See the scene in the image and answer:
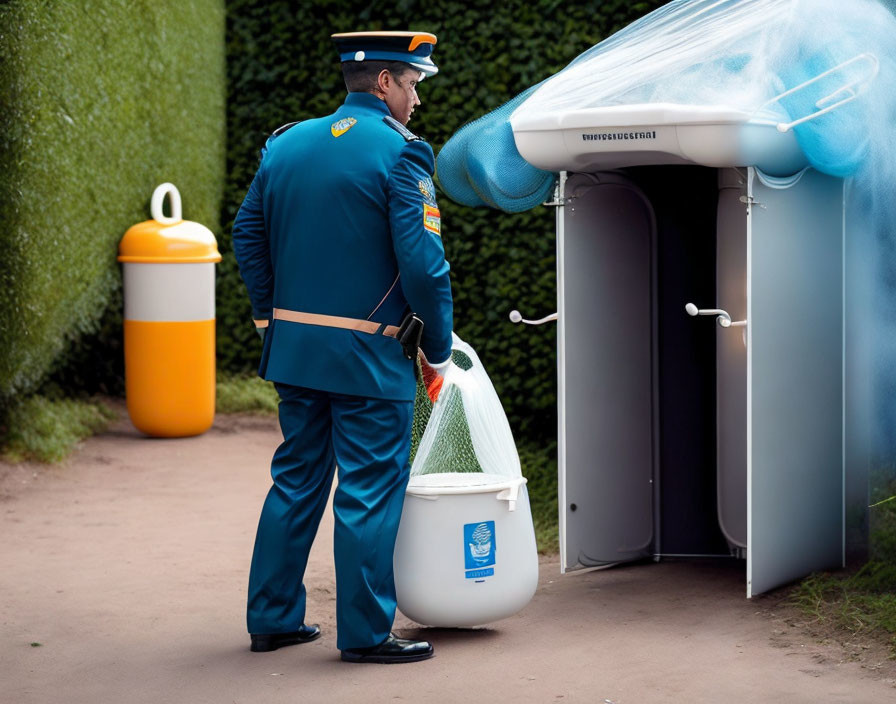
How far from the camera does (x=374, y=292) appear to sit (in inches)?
141

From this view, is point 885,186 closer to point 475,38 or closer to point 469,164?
point 469,164

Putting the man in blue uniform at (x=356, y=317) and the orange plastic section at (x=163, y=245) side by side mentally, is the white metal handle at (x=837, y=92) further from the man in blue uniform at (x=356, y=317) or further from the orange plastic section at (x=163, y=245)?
the orange plastic section at (x=163, y=245)

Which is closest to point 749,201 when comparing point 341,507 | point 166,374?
point 341,507

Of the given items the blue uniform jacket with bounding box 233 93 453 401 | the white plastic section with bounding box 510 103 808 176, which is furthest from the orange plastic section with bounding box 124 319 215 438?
the blue uniform jacket with bounding box 233 93 453 401

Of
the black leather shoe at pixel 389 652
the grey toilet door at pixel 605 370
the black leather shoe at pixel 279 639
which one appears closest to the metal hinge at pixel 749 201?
the grey toilet door at pixel 605 370

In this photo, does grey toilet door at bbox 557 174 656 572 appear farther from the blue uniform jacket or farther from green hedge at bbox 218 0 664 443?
green hedge at bbox 218 0 664 443

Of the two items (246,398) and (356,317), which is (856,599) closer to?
(356,317)

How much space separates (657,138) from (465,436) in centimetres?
107

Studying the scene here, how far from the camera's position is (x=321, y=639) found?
3.93 meters

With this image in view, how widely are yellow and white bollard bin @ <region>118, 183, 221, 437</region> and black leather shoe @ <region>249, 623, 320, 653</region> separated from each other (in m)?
3.68

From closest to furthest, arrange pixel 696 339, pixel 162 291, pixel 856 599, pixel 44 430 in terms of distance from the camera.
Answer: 1. pixel 856 599
2. pixel 696 339
3. pixel 44 430
4. pixel 162 291

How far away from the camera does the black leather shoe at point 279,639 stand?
379 cm

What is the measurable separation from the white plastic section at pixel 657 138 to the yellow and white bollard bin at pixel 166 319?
135 inches

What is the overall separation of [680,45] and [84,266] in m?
3.76
